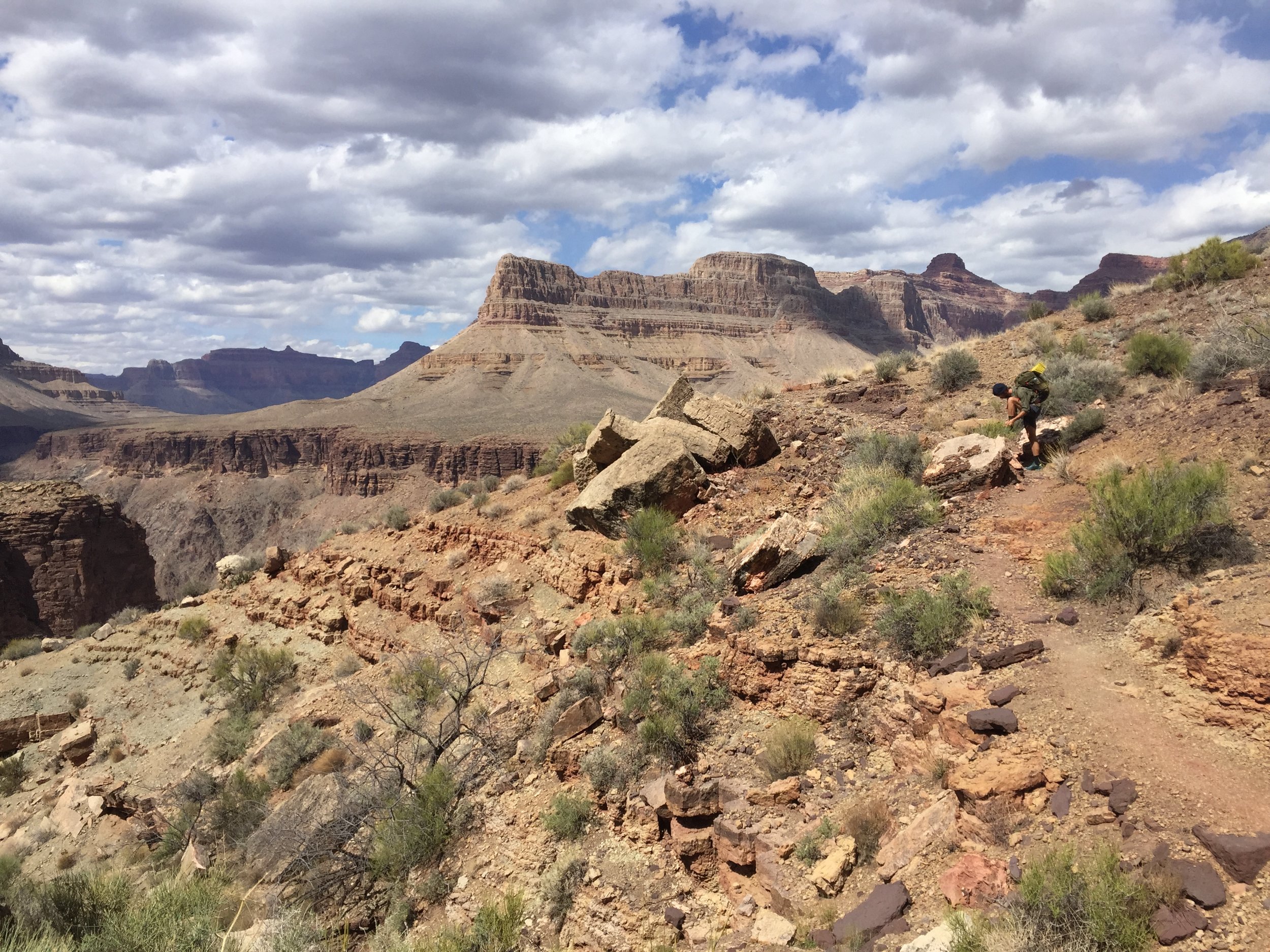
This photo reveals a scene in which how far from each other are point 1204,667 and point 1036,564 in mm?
2339

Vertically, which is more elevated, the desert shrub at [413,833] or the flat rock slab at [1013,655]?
the flat rock slab at [1013,655]

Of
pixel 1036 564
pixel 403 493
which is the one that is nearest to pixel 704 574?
pixel 1036 564

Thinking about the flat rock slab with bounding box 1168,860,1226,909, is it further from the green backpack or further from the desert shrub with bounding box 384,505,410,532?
the desert shrub with bounding box 384,505,410,532

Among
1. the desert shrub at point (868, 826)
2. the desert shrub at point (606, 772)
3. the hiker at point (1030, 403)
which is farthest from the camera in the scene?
the hiker at point (1030, 403)

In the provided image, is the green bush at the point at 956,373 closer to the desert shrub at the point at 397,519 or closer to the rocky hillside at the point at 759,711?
the rocky hillside at the point at 759,711

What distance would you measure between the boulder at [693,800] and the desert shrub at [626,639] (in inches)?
102

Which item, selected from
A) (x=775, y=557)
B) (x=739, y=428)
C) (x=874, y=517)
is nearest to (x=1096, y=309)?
(x=739, y=428)

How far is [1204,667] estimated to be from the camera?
4855mm

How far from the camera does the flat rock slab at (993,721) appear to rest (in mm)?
5117

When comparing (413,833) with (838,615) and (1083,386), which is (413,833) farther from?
(1083,386)

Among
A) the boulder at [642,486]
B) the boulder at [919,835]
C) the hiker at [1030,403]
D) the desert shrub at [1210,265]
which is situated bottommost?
the boulder at [919,835]

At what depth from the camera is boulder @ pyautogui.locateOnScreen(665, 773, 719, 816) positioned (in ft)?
19.3

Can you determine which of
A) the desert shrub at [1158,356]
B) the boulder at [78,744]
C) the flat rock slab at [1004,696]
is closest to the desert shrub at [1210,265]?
the desert shrub at [1158,356]

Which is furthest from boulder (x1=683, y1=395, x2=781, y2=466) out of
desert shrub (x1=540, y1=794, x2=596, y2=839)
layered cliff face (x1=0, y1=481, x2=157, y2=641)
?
layered cliff face (x1=0, y1=481, x2=157, y2=641)
